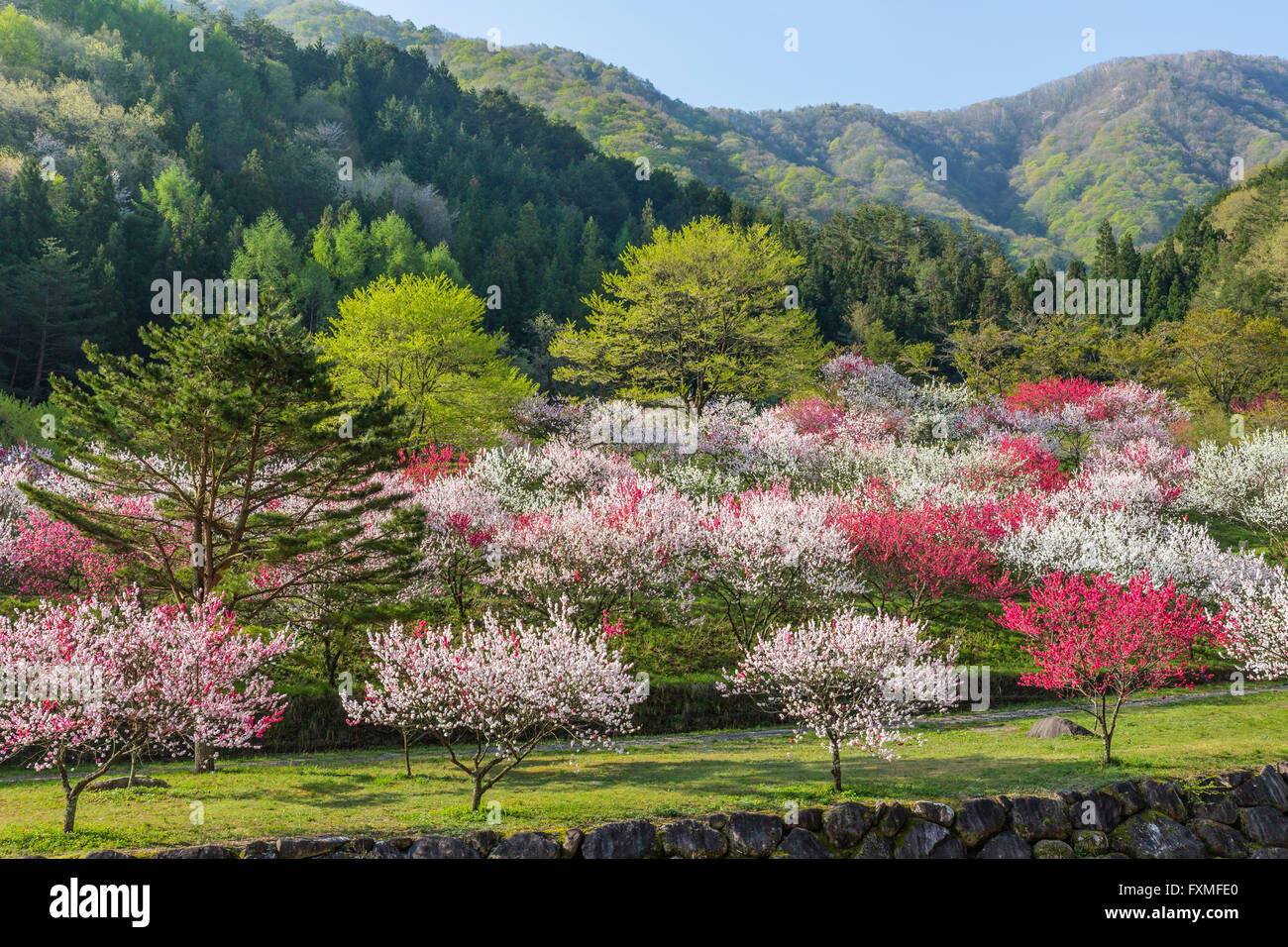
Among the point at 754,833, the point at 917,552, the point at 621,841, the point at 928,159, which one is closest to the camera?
the point at 621,841

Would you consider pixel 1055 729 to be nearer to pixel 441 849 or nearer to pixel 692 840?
pixel 692 840

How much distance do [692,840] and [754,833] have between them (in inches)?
34.0

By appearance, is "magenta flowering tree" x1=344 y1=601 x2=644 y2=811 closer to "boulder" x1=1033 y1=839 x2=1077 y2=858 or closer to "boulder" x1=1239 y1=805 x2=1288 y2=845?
"boulder" x1=1033 y1=839 x2=1077 y2=858

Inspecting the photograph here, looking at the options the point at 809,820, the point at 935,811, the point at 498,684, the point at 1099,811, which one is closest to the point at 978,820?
the point at 935,811

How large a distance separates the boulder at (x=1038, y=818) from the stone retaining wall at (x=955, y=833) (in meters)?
0.01

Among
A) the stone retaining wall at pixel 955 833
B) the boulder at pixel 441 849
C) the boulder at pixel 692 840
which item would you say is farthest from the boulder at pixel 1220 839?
the boulder at pixel 441 849

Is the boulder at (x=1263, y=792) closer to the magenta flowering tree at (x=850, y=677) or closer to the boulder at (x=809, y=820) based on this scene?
the magenta flowering tree at (x=850, y=677)

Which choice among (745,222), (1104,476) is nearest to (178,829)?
(1104,476)

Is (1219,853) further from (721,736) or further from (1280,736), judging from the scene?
(721,736)

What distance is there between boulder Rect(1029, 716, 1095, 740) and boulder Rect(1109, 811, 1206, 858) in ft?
11.4

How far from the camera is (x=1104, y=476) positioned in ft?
89.9

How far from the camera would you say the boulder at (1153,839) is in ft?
37.1

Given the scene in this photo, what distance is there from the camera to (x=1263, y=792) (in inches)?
483

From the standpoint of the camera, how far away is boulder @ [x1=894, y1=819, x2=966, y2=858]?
10789mm
